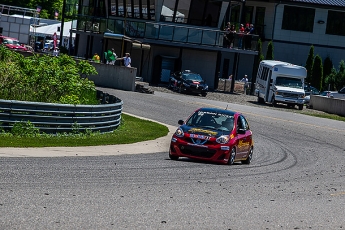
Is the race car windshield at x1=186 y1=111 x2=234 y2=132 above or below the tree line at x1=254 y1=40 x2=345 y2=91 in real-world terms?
below

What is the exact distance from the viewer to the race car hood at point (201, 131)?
21125mm

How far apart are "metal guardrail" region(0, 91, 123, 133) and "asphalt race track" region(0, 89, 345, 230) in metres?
3.17

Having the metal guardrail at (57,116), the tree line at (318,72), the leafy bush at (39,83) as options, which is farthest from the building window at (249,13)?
the metal guardrail at (57,116)

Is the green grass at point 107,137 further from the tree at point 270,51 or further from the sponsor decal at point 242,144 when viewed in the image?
the tree at point 270,51

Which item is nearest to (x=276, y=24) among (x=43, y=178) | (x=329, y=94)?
(x=329, y=94)

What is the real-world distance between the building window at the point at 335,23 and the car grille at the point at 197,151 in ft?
159

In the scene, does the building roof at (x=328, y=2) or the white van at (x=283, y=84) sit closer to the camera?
the white van at (x=283, y=84)

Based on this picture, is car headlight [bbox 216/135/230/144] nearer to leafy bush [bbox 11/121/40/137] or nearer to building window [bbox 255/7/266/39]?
leafy bush [bbox 11/121/40/137]

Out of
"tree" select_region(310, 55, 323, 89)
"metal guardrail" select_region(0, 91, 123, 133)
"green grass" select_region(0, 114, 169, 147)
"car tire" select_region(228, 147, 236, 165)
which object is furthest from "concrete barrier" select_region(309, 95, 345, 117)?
"car tire" select_region(228, 147, 236, 165)

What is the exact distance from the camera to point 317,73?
215 feet

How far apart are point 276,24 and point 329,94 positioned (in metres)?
12.2

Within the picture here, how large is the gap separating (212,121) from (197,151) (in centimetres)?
152

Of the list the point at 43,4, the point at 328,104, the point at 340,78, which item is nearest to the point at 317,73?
the point at 340,78

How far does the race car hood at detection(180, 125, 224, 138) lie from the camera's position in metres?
21.1
